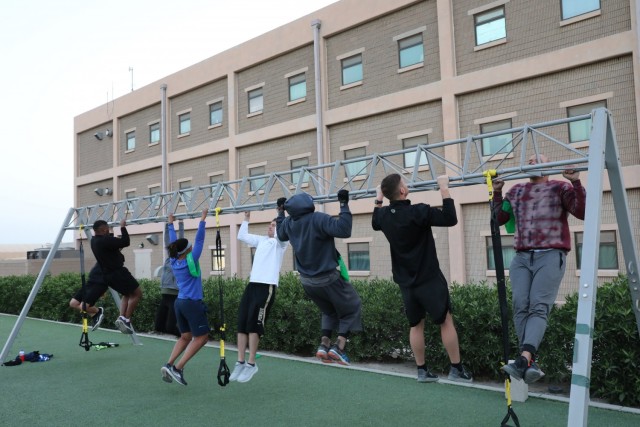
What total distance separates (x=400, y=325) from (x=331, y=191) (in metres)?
2.22

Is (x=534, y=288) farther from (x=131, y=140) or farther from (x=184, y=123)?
(x=131, y=140)

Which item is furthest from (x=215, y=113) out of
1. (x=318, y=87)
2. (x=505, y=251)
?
(x=505, y=251)

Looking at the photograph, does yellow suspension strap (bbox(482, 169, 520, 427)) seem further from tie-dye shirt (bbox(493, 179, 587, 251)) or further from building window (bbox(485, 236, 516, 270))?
building window (bbox(485, 236, 516, 270))

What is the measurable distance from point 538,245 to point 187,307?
166 inches

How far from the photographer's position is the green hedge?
19.6ft

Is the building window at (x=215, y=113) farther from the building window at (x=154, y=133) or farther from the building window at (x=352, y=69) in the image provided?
the building window at (x=352, y=69)

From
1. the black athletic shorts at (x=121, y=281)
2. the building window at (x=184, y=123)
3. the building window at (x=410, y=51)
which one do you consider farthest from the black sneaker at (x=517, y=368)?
the building window at (x=184, y=123)

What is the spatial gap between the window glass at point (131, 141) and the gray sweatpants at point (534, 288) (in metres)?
29.6

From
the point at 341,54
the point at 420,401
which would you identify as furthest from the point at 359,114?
the point at 420,401

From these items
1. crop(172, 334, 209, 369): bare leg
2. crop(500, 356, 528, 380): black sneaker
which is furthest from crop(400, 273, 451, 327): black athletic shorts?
crop(172, 334, 209, 369): bare leg

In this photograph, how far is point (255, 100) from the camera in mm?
25375

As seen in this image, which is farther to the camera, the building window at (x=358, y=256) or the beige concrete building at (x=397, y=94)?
the building window at (x=358, y=256)

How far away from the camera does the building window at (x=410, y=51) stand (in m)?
19.7

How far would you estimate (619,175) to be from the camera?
5434 millimetres
